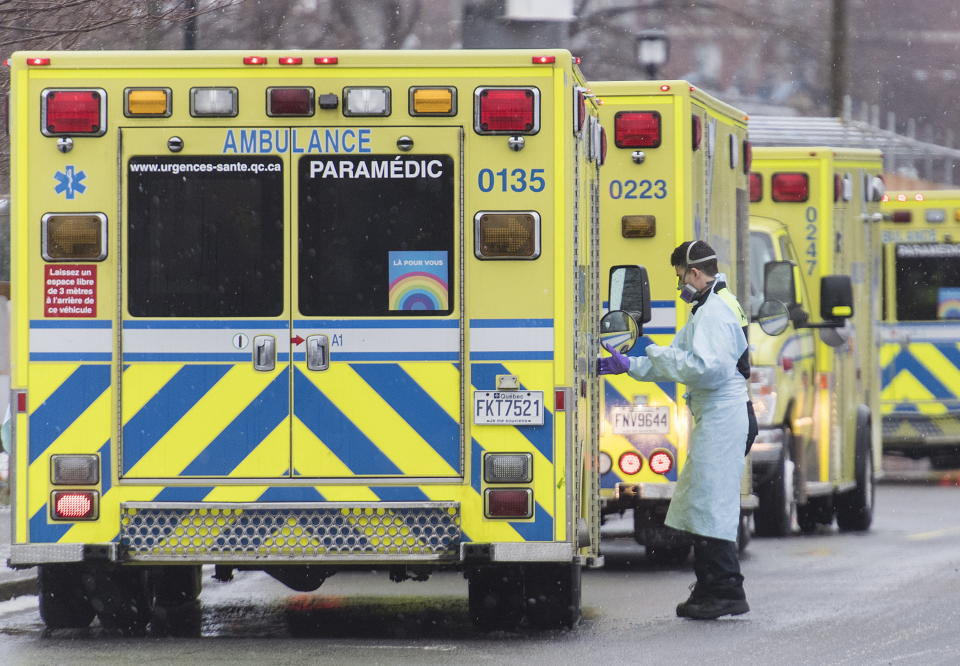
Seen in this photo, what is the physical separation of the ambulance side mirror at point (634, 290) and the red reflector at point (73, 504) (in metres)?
2.55

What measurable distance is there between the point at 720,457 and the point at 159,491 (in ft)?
9.03

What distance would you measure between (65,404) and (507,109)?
224cm

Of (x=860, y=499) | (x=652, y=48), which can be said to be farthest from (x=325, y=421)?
(x=652, y=48)

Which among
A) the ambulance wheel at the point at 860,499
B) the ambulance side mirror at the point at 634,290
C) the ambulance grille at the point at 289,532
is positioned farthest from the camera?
the ambulance wheel at the point at 860,499

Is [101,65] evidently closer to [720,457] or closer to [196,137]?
[196,137]

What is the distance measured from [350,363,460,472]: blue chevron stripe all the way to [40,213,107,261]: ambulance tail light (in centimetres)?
120

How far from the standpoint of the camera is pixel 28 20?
1380cm

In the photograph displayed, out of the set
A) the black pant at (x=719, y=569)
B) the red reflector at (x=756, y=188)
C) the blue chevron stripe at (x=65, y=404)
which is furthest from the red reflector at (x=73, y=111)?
the red reflector at (x=756, y=188)

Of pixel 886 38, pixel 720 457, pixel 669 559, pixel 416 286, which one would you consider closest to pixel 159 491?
pixel 416 286

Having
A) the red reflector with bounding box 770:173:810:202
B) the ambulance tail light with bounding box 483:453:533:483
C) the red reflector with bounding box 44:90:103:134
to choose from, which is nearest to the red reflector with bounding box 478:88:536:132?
the ambulance tail light with bounding box 483:453:533:483

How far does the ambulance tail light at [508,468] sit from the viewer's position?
888 centimetres

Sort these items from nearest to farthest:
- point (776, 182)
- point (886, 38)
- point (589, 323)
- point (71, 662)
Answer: point (71, 662) < point (589, 323) < point (776, 182) < point (886, 38)

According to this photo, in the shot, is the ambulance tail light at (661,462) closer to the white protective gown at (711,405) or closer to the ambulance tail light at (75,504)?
the white protective gown at (711,405)

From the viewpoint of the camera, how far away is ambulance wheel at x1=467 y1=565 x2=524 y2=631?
31.1 ft
